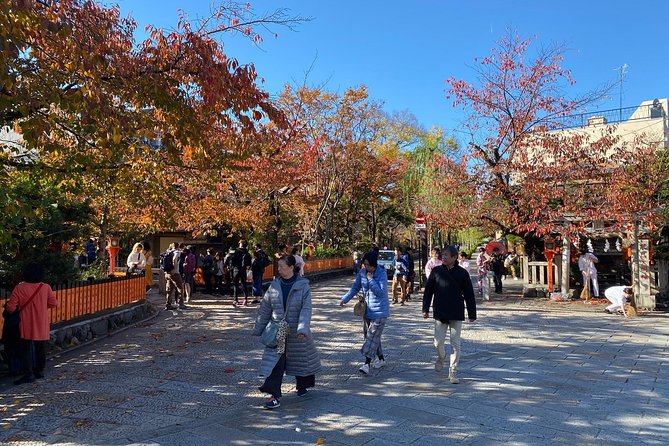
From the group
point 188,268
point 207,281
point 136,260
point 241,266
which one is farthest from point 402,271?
point 136,260

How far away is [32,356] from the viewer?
6.16 metres

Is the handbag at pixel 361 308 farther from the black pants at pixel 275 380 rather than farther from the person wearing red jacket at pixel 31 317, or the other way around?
the person wearing red jacket at pixel 31 317

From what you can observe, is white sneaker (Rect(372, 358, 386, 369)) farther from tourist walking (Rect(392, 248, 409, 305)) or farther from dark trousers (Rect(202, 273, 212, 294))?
dark trousers (Rect(202, 273, 212, 294))

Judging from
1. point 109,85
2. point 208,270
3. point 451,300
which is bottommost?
point 451,300

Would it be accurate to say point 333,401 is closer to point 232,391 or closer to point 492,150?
point 232,391

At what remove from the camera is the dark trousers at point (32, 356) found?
6098 mm

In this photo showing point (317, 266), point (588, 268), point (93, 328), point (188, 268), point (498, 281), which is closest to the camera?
point (93, 328)

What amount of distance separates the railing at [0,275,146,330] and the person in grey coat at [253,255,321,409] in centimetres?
411

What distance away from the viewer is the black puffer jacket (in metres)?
6.05

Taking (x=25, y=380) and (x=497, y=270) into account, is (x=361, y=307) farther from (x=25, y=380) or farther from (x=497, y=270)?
(x=497, y=270)

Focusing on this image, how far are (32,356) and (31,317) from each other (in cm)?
50

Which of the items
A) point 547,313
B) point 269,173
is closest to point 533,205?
point 547,313

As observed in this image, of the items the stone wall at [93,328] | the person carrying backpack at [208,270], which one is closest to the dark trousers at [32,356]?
the stone wall at [93,328]

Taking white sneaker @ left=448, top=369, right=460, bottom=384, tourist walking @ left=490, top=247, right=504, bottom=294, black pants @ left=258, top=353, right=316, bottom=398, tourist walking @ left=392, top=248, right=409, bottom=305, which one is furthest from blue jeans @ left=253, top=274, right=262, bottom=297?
black pants @ left=258, top=353, right=316, bottom=398
